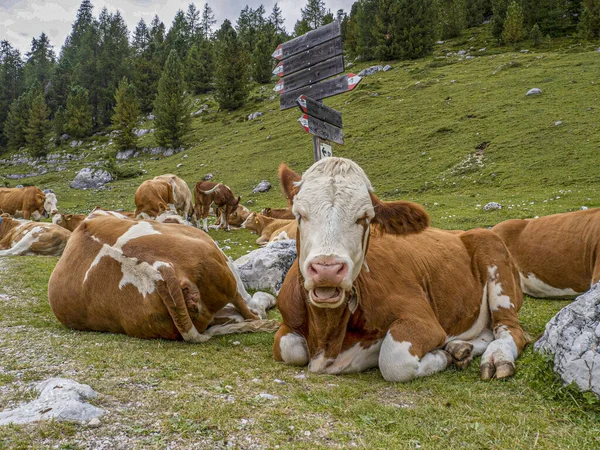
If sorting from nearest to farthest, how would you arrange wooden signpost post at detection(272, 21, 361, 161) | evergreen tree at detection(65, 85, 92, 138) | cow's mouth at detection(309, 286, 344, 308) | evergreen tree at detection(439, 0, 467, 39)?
cow's mouth at detection(309, 286, 344, 308)
wooden signpost post at detection(272, 21, 361, 161)
evergreen tree at detection(65, 85, 92, 138)
evergreen tree at detection(439, 0, 467, 39)

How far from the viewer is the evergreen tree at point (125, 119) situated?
60.1m

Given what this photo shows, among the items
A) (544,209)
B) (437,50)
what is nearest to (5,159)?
(437,50)

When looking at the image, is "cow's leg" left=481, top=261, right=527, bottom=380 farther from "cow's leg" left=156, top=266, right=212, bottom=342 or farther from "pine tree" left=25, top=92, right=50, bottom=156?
"pine tree" left=25, top=92, right=50, bottom=156

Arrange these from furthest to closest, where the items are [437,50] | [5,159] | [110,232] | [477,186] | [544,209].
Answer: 1. [5,159]
2. [437,50]
3. [477,186]
4. [544,209]
5. [110,232]

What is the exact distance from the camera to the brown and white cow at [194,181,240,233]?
822 inches

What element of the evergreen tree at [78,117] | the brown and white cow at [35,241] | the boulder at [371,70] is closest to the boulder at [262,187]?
the brown and white cow at [35,241]

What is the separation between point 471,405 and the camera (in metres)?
3.38

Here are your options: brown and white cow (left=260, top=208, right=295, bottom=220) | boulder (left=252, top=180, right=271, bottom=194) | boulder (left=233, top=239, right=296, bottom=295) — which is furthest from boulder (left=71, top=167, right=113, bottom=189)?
boulder (left=233, top=239, right=296, bottom=295)

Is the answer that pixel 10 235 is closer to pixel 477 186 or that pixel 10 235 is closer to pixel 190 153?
pixel 477 186

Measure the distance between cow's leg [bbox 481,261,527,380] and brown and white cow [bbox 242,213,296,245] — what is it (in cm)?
924

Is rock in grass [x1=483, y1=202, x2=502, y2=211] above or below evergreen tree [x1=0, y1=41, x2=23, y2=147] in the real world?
below

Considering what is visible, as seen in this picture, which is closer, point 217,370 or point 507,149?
point 217,370

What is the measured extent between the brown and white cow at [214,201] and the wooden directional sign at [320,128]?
Result: 12834 mm

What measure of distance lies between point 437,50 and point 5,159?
249 feet
